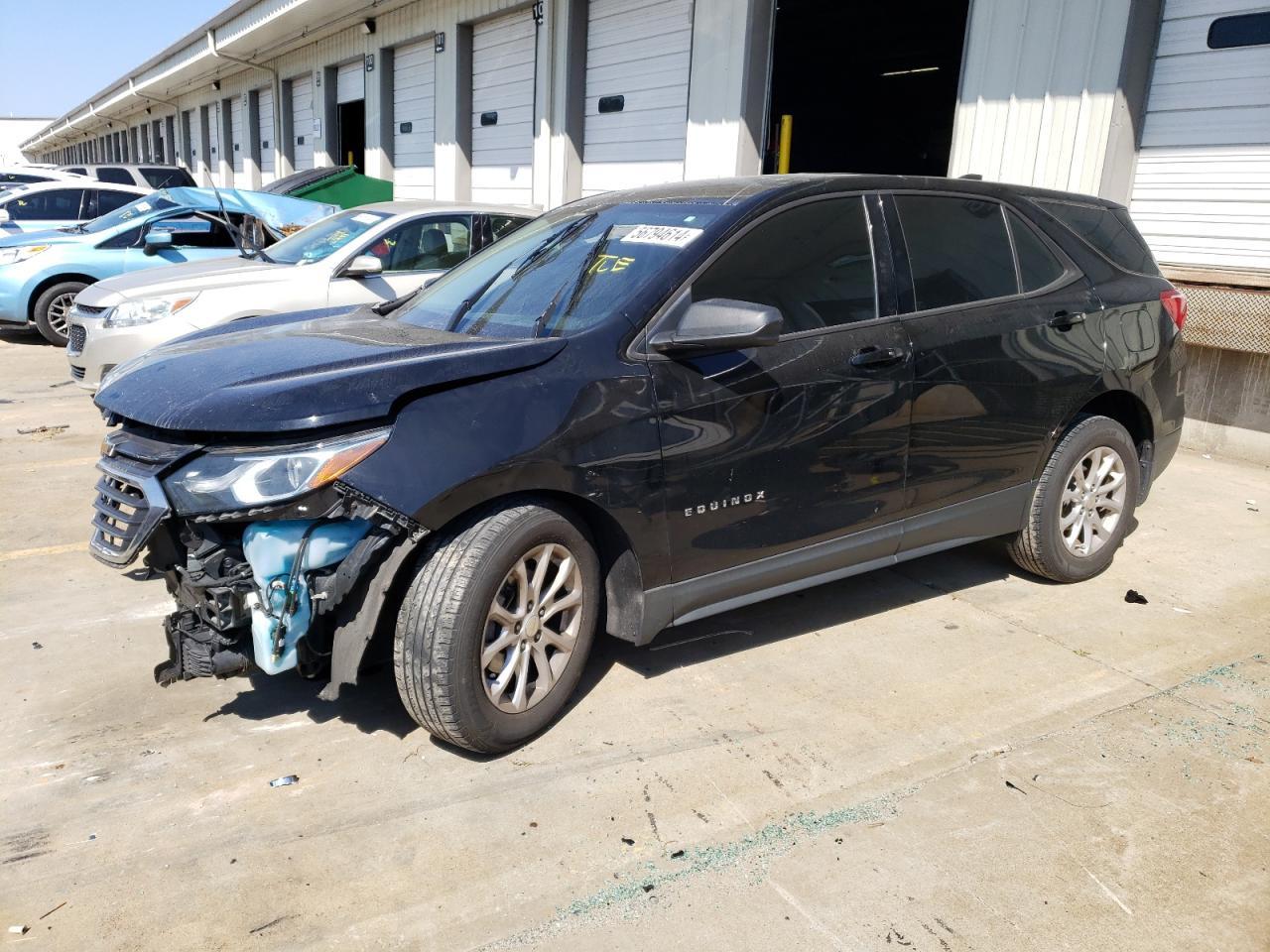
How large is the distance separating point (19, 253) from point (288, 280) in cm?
574

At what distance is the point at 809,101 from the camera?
1775 cm

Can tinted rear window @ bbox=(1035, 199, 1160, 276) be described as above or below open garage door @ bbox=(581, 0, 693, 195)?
below

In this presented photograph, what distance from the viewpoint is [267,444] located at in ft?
9.45

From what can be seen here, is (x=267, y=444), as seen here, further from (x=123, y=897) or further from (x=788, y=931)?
(x=788, y=931)

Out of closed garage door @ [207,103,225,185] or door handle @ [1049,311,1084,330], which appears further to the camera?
closed garage door @ [207,103,225,185]

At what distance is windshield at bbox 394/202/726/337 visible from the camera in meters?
3.44

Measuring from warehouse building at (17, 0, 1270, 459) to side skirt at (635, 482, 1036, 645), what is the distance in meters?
3.57

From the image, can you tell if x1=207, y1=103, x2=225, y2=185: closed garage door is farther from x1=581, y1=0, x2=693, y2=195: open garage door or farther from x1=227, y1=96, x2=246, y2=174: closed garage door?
x1=581, y1=0, x2=693, y2=195: open garage door

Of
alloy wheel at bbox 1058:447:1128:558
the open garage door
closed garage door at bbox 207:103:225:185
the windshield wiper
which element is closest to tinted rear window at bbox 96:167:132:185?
the open garage door

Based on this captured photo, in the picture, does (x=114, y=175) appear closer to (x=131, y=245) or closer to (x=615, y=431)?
(x=131, y=245)

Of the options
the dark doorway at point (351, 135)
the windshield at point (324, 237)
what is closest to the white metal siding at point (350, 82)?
the dark doorway at point (351, 135)

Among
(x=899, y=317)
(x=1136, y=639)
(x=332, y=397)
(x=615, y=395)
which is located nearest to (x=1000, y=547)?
(x=1136, y=639)

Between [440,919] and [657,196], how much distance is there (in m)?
2.76

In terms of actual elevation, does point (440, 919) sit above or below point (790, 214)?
below
